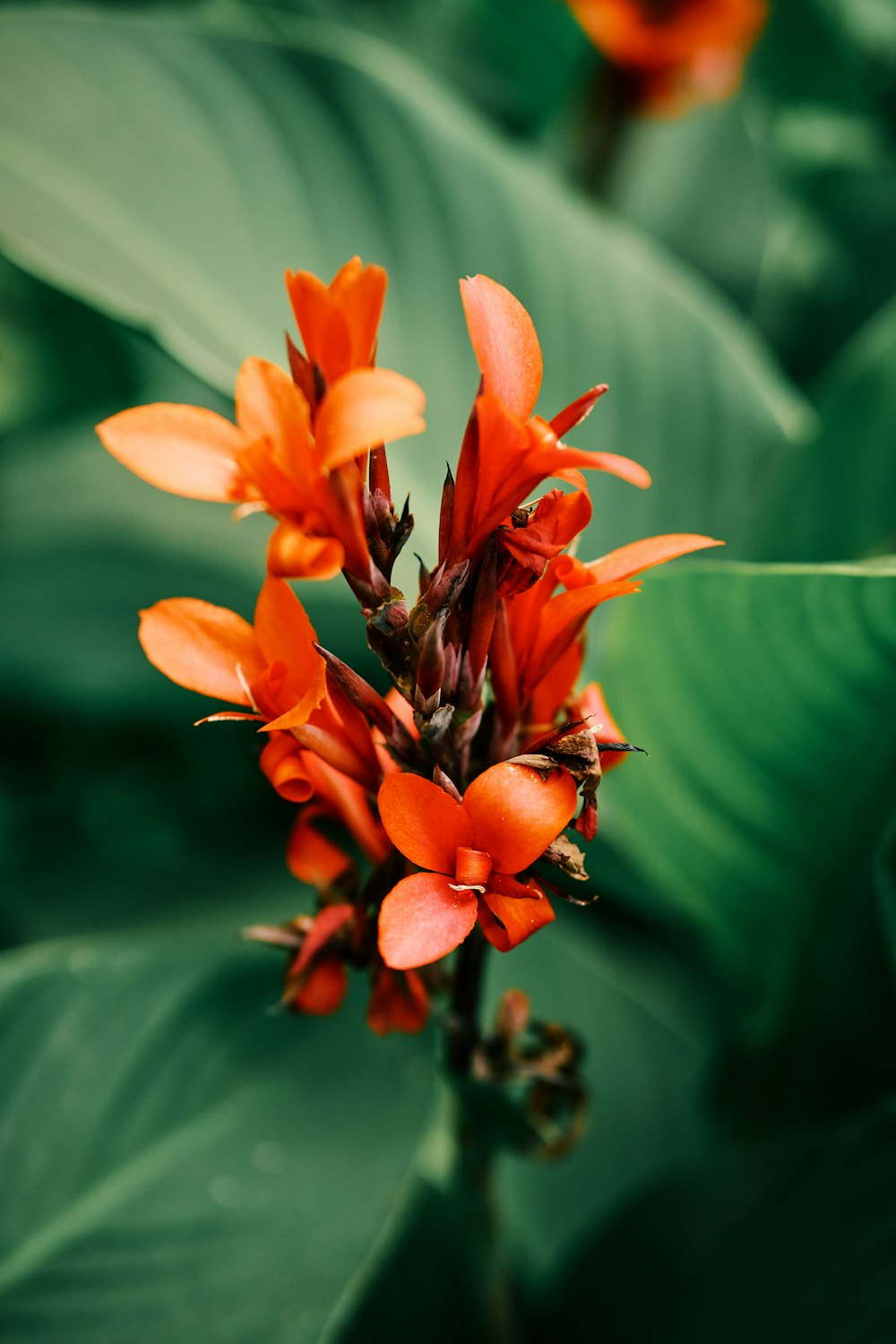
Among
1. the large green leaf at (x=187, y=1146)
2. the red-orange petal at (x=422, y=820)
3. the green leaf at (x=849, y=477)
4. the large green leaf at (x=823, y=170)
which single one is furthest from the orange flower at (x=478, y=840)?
the large green leaf at (x=823, y=170)

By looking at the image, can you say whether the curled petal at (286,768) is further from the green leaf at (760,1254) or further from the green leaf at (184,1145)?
the green leaf at (760,1254)

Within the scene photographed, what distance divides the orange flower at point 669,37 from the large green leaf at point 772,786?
0.71m

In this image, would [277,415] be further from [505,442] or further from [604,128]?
[604,128]

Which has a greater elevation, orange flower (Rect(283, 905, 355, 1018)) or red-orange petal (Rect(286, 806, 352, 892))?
red-orange petal (Rect(286, 806, 352, 892))

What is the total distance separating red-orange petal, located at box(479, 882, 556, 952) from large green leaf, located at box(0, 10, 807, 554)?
15.0 inches

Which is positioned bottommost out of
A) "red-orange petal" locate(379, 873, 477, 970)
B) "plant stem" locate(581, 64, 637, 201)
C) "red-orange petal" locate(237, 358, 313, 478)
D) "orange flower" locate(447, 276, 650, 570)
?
"red-orange petal" locate(379, 873, 477, 970)

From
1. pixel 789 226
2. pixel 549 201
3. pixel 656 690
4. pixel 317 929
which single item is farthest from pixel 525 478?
pixel 789 226

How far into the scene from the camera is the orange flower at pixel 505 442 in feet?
0.99

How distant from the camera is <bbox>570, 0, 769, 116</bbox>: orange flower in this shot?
1035 millimetres

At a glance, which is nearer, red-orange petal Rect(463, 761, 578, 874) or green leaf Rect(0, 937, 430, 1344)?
red-orange petal Rect(463, 761, 578, 874)

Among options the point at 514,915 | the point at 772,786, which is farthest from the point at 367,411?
the point at 772,786

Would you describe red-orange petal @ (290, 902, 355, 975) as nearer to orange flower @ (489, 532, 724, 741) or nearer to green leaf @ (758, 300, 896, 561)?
orange flower @ (489, 532, 724, 741)

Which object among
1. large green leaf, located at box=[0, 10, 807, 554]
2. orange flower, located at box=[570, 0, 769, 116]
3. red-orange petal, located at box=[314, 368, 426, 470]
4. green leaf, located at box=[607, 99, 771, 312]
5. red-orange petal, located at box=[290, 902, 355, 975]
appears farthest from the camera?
green leaf, located at box=[607, 99, 771, 312]

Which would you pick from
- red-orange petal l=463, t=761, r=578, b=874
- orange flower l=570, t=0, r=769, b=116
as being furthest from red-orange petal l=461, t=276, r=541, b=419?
orange flower l=570, t=0, r=769, b=116
